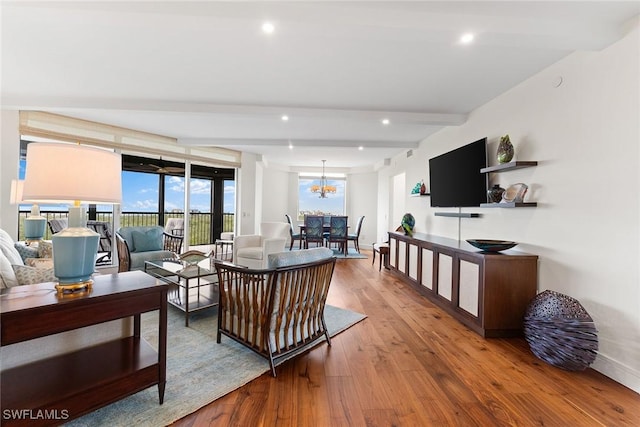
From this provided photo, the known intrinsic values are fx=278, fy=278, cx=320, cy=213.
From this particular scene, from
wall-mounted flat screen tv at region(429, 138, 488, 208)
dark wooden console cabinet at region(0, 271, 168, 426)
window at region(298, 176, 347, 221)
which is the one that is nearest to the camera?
dark wooden console cabinet at region(0, 271, 168, 426)

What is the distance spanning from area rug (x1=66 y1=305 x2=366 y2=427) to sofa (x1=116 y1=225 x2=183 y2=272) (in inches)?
53.6

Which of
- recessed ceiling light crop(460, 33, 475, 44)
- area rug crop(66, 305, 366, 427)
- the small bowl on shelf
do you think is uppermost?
recessed ceiling light crop(460, 33, 475, 44)

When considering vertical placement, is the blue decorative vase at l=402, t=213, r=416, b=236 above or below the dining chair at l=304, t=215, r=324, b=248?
above

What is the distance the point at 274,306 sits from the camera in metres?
2.07

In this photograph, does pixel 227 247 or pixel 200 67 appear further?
pixel 227 247

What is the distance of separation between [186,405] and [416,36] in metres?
2.97

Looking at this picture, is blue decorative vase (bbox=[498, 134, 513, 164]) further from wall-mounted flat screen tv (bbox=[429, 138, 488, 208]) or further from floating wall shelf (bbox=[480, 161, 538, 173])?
wall-mounted flat screen tv (bbox=[429, 138, 488, 208])

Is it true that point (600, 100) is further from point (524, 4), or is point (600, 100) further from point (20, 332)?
point (20, 332)

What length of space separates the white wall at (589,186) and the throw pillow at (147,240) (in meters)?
5.01

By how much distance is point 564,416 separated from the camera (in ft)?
5.55

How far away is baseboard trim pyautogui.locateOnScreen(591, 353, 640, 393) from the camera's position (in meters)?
1.94

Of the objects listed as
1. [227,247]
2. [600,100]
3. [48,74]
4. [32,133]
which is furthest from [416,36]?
[227,247]

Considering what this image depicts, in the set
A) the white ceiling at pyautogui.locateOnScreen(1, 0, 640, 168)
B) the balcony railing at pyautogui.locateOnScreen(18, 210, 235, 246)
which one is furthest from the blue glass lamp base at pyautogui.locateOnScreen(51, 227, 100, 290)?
the balcony railing at pyautogui.locateOnScreen(18, 210, 235, 246)

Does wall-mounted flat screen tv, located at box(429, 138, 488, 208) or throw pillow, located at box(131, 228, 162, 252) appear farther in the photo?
throw pillow, located at box(131, 228, 162, 252)
